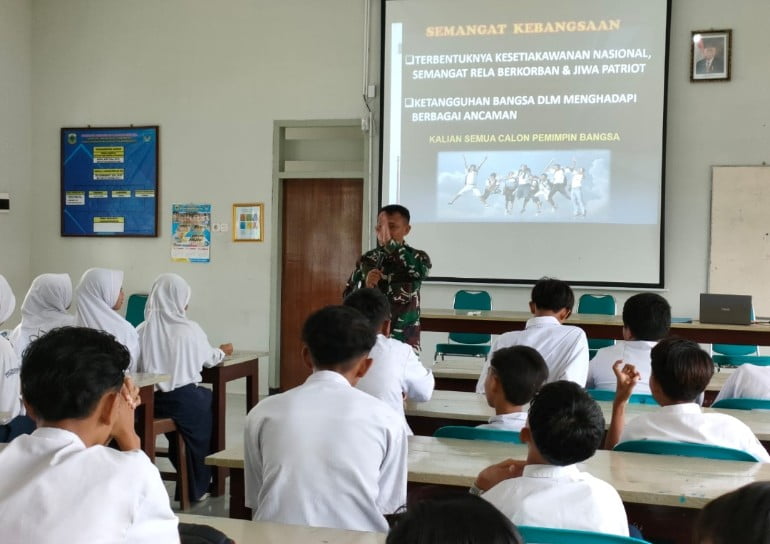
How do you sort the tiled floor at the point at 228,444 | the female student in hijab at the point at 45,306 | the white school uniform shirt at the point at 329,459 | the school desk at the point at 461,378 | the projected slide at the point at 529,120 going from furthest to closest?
the projected slide at the point at 529,120 < the female student in hijab at the point at 45,306 < the tiled floor at the point at 228,444 < the school desk at the point at 461,378 < the white school uniform shirt at the point at 329,459

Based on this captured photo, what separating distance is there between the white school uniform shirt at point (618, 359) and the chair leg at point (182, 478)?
1997 mm

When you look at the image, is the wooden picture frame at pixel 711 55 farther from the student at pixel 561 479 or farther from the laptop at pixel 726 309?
the student at pixel 561 479

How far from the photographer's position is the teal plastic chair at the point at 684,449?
216 centimetres

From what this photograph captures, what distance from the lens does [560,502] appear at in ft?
5.00

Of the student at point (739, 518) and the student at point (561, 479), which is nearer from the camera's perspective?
the student at point (739, 518)

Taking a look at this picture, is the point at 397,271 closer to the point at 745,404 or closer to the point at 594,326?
the point at 594,326

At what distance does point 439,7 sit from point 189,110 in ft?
8.14

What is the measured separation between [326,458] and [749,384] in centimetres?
204

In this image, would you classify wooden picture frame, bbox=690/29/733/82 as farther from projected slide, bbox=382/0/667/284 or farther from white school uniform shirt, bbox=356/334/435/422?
white school uniform shirt, bbox=356/334/435/422

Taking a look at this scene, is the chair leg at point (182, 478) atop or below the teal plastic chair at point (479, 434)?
below

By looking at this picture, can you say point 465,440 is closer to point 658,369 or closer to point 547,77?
point 658,369

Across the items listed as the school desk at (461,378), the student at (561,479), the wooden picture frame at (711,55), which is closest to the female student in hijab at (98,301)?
the school desk at (461,378)

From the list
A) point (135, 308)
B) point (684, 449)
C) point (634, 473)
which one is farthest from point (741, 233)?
point (135, 308)

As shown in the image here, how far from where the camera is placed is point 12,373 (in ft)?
10.5
